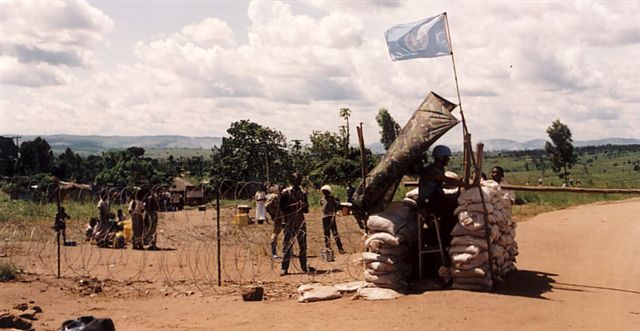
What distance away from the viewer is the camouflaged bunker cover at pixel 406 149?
10703 millimetres

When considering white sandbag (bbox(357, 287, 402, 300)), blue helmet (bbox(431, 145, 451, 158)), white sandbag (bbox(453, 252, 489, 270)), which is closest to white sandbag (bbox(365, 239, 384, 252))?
white sandbag (bbox(357, 287, 402, 300))

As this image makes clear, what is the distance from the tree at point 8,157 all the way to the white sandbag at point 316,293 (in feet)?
197

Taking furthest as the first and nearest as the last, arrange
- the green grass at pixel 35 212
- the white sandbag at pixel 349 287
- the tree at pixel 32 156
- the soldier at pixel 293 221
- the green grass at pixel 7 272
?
the tree at pixel 32 156
the green grass at pixel 35 212
the soldier at pixel 293 221
the green grass at pixel 7 272
the white sandbag at pixel 349 287

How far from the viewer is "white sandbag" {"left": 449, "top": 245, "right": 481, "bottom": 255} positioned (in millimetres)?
10289

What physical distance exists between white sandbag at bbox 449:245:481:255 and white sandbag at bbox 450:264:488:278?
0.26 meters

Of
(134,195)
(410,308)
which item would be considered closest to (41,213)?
(134,195)

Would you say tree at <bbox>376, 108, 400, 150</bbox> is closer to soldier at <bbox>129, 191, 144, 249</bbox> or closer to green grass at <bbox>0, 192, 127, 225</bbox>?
green grass at <bbox>0, 192, 127, 225</bbox>

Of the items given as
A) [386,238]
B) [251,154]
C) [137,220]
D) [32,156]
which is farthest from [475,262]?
[32,156]

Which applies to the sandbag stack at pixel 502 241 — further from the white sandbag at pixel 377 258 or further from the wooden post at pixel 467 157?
the white sandbag at pixel 377 258

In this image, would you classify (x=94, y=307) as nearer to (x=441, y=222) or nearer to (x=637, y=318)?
(x=441, y=222)

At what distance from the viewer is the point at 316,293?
10844 millimetres

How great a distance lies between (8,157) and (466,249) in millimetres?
66730

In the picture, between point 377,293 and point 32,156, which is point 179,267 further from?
point 32,156

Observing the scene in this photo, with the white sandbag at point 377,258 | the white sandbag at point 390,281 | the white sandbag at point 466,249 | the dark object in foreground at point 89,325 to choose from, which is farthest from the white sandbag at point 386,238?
the dark object in foreground at point 89,325
